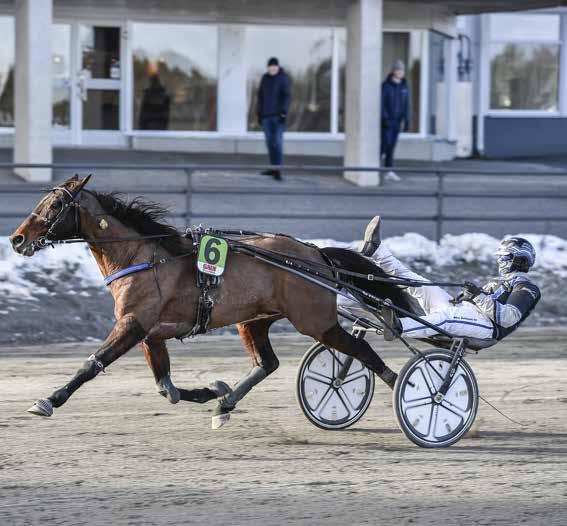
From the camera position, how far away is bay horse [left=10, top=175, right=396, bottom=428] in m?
7.53

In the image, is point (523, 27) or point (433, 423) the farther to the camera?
point (523, 27)

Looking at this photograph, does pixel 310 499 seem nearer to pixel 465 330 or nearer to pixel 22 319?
→ pixel 465 330

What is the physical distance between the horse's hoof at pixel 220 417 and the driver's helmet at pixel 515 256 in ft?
6.37

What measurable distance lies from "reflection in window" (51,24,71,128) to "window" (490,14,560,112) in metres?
9.89

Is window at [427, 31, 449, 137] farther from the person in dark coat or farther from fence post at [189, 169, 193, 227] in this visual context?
fence post at [189, 169, 193, 227]

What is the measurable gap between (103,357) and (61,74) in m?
16.8

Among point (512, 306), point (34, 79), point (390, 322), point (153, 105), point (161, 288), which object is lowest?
point (390, 322)

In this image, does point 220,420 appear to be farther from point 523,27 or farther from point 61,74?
point 523,27

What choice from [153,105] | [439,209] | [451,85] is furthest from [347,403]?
[451,85]

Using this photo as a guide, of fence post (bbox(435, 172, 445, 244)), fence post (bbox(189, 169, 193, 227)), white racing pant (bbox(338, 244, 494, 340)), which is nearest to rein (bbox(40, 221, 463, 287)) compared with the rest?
white racing pant (bbox(338, 244, 494, 340))

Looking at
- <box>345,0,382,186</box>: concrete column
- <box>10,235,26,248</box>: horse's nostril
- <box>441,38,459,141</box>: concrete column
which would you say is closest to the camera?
<box>10,235,26,248</box>: horse's nostril

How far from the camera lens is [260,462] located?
730cm

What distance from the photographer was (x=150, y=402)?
902 centimetres

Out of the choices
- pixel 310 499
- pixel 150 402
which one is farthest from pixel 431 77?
pixel 310 499
